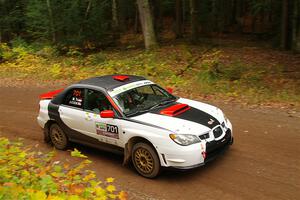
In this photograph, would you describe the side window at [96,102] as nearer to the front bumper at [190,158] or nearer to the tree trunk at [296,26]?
the front bumper at [190,158]

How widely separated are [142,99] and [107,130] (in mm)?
1062

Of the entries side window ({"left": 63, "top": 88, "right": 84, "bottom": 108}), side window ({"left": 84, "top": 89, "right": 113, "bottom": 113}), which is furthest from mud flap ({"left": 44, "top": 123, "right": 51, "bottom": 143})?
side window ({"left": 84, "top": 89, "right": 113, "bottom": 113})

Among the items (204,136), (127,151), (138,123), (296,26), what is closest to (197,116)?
(204,136)

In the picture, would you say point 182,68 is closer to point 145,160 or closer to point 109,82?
point 109,82

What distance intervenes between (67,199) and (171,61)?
14145 mm

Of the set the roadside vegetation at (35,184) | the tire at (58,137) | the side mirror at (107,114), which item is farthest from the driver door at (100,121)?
the roadside vegetation at (35,184)

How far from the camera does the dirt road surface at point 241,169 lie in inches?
248

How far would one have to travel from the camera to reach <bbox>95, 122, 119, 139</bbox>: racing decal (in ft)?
24.5

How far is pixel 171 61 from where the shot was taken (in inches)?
705

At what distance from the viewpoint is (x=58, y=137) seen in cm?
899

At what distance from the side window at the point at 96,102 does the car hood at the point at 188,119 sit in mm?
878

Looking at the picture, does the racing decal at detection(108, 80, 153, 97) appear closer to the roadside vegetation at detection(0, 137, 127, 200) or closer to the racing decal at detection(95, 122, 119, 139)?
the racing decal at detection(95, 122, 119, 139)

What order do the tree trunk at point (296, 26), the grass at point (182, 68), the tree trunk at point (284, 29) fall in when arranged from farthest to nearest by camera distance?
the tree trunk at point (284, 29) → the tree trunk at point (296, 26) → the grass at point (182, 68)

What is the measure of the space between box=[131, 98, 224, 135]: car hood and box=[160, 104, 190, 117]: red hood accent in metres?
0.05
